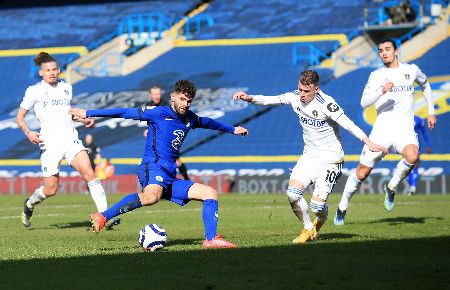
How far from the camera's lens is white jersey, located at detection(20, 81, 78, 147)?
15906 mm

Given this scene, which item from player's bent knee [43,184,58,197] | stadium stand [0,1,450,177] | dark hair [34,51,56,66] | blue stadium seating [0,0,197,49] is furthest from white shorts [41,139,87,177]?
blue stadium seating [0,0,197,49]

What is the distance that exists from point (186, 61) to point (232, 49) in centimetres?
171

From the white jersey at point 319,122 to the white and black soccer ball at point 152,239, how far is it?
2182 millimetres

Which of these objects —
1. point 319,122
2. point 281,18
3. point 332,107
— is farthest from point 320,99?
point 281,18

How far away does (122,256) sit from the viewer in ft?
36.8

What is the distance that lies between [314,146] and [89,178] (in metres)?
3.89

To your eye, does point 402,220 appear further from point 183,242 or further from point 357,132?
point 183,242

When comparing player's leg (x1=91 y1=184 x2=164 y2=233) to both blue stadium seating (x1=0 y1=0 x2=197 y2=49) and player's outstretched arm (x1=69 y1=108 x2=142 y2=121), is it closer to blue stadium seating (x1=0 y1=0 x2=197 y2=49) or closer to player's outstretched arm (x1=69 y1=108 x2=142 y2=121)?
player's outstretched arm (x1=69 y1=108 x2=142 y2=121)

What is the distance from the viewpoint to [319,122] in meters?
13.2

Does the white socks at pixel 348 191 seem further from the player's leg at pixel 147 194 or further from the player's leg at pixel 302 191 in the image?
the player's leg at pixel 147 194

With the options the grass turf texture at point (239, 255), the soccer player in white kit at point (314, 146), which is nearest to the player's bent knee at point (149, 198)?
the grass turf texture at point (239, 255)

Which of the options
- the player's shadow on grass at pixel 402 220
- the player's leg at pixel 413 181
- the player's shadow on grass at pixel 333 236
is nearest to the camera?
the player's shadow on grass at pixel 333 236

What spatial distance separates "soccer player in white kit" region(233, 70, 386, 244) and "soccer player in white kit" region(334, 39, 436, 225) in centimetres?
234

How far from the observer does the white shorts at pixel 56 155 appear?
15.9 meters
